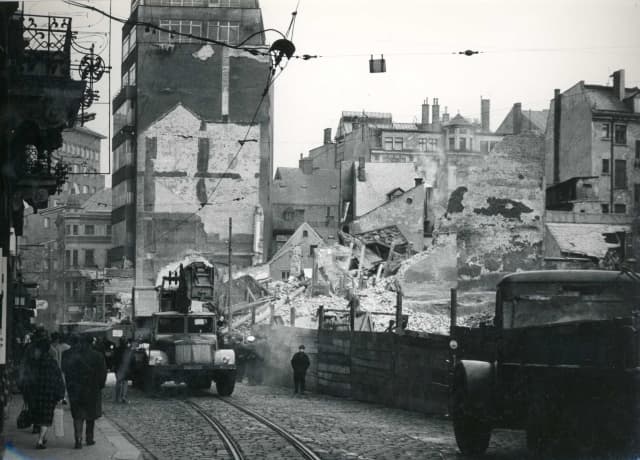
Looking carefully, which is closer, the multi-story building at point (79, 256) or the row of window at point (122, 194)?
the row of window at point (122, 194)

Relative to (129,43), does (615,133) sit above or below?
below

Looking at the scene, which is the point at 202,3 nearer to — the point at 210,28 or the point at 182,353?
the point at 210,28

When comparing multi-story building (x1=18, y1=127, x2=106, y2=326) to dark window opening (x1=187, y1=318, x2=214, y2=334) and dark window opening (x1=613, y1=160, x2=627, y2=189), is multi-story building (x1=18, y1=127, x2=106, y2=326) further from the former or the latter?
dark window opening (x1=187, y1=318, x2=214, y2=334)

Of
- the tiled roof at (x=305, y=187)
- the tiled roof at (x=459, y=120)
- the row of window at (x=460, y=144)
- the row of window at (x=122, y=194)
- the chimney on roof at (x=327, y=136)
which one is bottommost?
the row of window at (x=122, y=194)

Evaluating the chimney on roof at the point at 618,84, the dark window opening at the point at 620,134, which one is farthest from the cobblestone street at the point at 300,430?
the chimney on roof at the point at 618,84

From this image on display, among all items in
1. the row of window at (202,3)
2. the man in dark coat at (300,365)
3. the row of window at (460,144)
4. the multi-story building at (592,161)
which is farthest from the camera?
the row of window at (460,144)

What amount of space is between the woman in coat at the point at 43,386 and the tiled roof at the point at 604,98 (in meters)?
49.2

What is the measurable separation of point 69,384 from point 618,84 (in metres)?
54.2

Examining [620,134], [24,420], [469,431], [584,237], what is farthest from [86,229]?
[469,431]

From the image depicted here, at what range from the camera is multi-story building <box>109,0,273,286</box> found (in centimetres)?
6956

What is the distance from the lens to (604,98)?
59.7 m

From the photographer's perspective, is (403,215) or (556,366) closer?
(556,366)

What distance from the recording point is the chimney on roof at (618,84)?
6031 cm

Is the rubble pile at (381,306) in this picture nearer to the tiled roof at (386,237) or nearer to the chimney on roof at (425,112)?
→ the tiled roof at (386,237)
